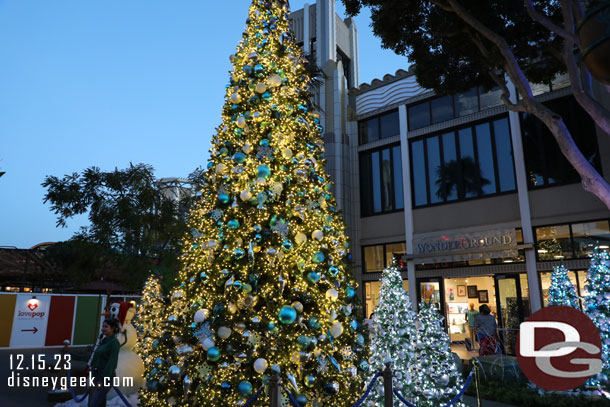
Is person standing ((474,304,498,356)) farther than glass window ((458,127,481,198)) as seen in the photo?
No

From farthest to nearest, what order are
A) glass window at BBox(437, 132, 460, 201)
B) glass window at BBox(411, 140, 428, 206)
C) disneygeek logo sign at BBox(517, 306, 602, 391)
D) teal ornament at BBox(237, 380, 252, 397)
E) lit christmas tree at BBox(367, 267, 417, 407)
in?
1. glass window at BBox(411, 140, 428, 206)
2. glass window at BBox(437, 132, 460, 201)
3. lit christmas tree at BBox(367, 267, 417, 407)
4. disneygeek logo sign at BBox(517, 306, 602, 391)
5. teal ornament at BBox(237, 380, 252, 397)

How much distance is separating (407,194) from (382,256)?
3.07m

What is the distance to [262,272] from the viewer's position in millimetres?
4648

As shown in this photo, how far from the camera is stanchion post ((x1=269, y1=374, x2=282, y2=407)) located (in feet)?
12.4

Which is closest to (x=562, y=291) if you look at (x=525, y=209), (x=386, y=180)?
(x=525, y=209)

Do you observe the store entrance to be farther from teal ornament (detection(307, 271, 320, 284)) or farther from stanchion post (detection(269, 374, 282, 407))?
stanchion post (detection(269, 374, 282, 407))

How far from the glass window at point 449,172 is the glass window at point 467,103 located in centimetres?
98

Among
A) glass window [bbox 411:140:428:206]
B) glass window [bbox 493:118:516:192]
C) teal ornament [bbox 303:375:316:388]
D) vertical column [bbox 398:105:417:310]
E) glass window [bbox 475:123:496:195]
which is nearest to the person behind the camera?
teal ornament [bbox 303:375:316:388]

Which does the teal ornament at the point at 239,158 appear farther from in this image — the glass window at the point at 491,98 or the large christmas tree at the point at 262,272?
the glass window at the point at 491,98

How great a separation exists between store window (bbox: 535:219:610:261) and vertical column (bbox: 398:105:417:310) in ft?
15.7

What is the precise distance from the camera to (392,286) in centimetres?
654

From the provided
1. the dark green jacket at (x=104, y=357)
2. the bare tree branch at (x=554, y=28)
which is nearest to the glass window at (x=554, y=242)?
the bare tree branch at (x=554, y=28)

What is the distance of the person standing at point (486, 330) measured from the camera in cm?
1085

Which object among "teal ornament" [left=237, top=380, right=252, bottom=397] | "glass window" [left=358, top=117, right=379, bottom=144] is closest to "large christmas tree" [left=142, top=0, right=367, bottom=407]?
"teal ornament" [left=237, top=380, right=252, bottom=397]
